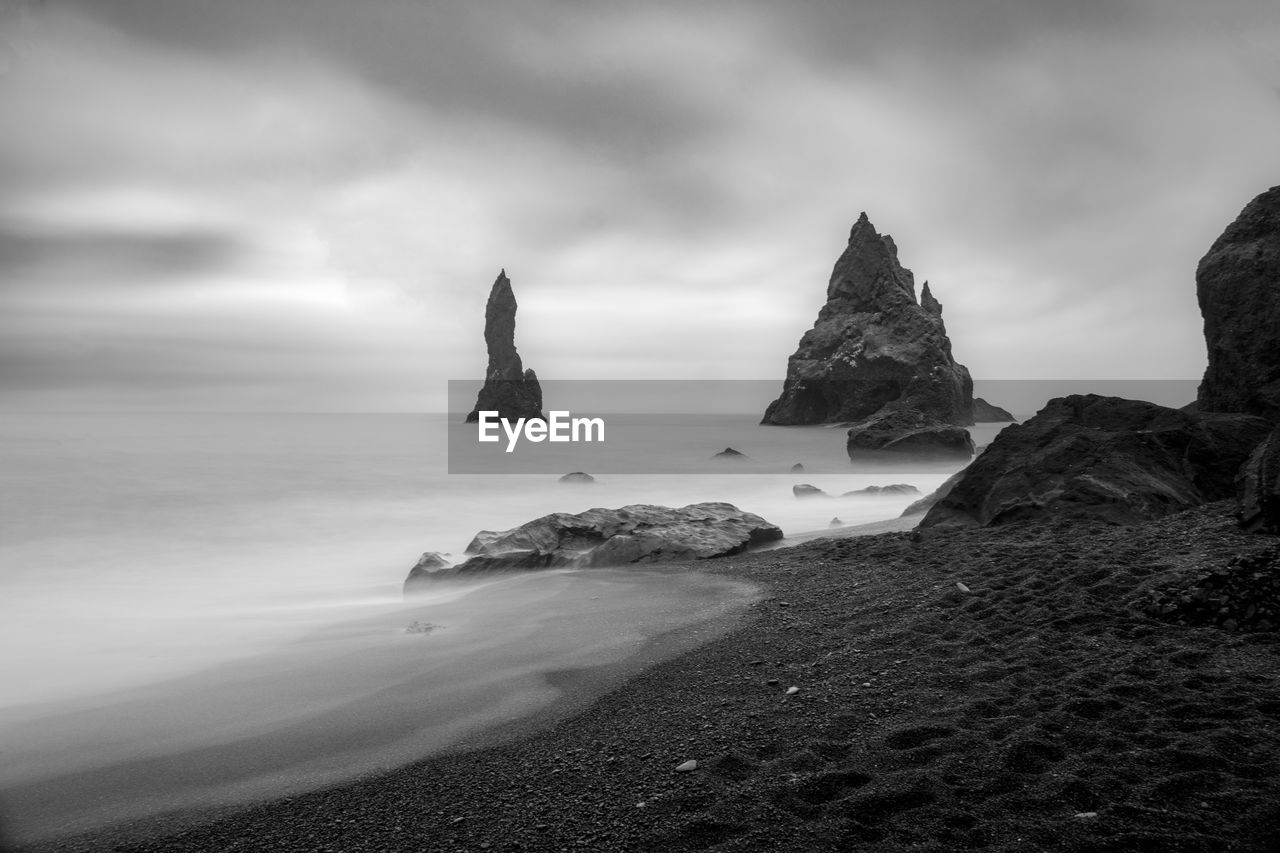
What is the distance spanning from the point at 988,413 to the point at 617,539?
68.7m

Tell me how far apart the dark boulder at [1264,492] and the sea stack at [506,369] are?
201 feet

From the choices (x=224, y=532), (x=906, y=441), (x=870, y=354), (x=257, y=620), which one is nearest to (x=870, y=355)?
(x=870, y=354)

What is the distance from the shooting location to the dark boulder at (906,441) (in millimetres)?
25922

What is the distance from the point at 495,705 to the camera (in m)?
4.40

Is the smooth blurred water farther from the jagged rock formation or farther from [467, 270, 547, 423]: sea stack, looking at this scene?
the jagged rock formation

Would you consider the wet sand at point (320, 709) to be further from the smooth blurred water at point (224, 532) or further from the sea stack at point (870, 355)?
the sea stack at point (870, 355)

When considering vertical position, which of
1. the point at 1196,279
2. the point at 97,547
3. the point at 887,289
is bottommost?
the point at 97,547

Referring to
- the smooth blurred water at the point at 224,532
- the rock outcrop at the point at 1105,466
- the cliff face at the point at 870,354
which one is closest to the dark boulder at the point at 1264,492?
the rock outcrop at the point at 1105,466

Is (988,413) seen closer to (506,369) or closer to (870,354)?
(870,354)

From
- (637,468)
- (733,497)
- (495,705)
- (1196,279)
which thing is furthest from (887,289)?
(495,705)

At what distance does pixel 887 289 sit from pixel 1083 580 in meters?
54.4

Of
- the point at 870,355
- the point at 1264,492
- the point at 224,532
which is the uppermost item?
the point at 870,355

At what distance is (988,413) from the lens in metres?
69.8

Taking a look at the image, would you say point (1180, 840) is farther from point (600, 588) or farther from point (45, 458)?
point (45, 458)
